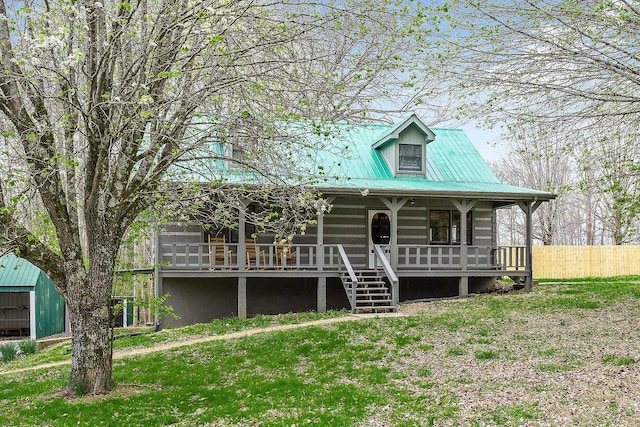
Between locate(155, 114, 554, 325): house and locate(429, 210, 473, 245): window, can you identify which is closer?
locate(155, 114, 554, 325): house

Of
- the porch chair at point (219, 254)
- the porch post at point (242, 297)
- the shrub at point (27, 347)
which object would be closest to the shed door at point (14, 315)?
the shrub at point (27, 347)

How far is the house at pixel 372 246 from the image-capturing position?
1919 centimetres

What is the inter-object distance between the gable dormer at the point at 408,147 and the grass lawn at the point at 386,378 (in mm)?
7377

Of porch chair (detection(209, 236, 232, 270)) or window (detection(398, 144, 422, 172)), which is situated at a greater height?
window (detection(398, 144, 422, 172))

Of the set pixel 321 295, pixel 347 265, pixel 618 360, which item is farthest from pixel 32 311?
pixel 618 360

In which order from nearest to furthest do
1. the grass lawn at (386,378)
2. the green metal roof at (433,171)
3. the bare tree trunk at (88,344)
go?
the grass lawn at (386,378)
the bare tree trunk at (88,344)
the green metal roof at (433,171)

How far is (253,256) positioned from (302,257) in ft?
5.23

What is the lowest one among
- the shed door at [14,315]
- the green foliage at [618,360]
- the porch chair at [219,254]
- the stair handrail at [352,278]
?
the shed door at [14,315]

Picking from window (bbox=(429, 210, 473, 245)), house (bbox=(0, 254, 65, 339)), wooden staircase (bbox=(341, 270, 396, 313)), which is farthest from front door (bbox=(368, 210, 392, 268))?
house (bbox=(0, 254, 65, 339))

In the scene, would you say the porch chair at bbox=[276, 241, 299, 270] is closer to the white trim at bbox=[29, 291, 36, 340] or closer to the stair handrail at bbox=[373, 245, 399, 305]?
the stair handrail at bbox=[373, 245, 399, 305]

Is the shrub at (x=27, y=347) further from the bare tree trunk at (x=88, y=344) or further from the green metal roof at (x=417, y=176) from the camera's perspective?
the bare tree trunk at (x=88, y=344)

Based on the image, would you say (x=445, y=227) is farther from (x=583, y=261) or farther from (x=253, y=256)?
(x=583, y=261)

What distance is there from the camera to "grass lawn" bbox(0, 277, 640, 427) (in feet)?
28.0

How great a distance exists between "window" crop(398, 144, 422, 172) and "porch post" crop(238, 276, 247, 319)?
6759 millimetres
